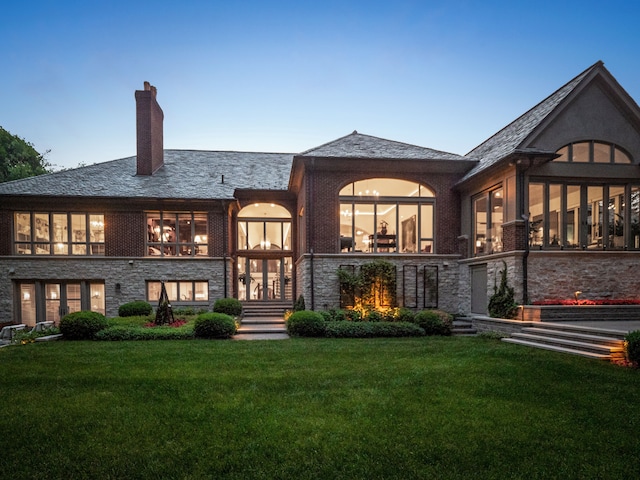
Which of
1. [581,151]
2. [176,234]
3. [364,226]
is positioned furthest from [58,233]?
[581,151]

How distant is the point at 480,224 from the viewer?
1487 centimetres

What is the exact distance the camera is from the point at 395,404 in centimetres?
541

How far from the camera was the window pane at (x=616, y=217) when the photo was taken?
13.2 metres

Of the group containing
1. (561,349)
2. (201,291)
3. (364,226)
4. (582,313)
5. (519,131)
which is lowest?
(561,349)

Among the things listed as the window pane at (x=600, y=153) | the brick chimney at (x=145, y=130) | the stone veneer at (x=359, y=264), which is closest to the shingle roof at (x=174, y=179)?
the brick chimney at (x=145, y=130)

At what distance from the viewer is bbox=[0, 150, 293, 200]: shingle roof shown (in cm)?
1748

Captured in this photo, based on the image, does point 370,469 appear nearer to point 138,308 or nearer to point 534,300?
point 534,300

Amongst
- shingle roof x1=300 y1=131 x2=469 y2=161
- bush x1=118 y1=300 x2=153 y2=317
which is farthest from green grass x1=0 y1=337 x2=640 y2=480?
shingle roof x1=300 y1=131 x2=469 y2=161

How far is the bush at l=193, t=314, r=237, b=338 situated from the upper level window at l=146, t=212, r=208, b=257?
6.63 meters

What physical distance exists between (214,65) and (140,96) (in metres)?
86.2

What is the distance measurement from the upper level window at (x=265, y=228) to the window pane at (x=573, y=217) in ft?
40.8

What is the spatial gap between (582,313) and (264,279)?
46.1ft

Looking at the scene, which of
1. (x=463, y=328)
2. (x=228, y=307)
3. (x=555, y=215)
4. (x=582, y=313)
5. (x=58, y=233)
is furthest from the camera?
(x=58, y=233)

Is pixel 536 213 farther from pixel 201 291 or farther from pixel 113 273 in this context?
pixel 113 273
